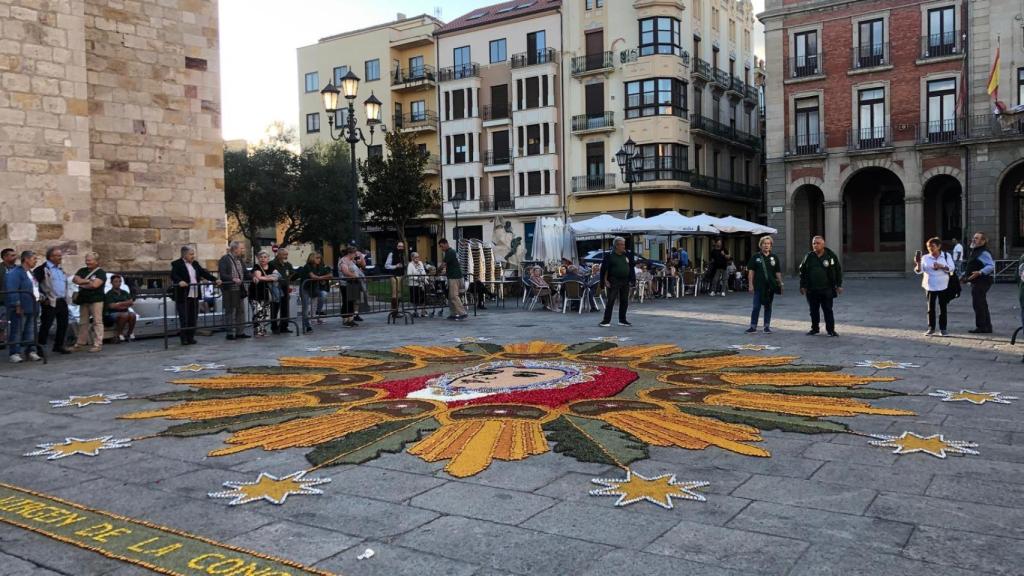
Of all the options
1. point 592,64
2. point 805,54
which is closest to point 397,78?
point 592,64

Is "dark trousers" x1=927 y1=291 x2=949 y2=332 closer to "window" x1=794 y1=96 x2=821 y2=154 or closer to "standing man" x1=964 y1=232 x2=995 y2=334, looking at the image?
"standing man" x1=964 y1=232 x2=995 y2=334

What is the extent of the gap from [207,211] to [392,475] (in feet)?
42.8

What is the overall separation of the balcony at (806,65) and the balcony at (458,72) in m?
18.2

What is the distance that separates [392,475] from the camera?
4.59 metres

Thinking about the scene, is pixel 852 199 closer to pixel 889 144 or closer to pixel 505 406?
pixel 889 144

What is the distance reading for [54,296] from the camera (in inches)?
440

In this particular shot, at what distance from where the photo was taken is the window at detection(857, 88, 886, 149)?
3350 centimetres

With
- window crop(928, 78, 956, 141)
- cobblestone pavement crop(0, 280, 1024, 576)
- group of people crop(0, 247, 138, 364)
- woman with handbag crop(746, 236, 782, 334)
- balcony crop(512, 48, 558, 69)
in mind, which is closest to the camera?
cobblestone pavement crop(0, 280, 1024, 576)

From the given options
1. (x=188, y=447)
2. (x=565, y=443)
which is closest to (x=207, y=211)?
(x=188, y=447)

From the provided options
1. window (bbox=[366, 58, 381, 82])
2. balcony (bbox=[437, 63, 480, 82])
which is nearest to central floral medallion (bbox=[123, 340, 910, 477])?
balcony (bbox=[437, 63, 480, 82])

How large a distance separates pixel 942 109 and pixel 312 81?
38.7 m

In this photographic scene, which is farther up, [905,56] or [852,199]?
[905,56]

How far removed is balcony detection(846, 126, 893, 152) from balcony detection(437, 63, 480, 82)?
2139cm

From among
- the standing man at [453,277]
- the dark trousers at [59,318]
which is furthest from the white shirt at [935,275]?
the dark trousers at [59,318]
